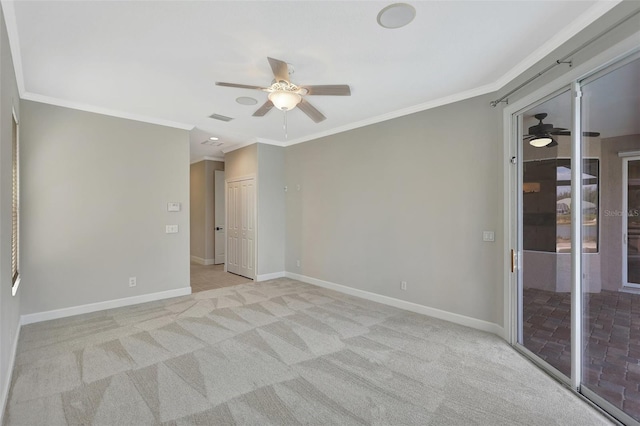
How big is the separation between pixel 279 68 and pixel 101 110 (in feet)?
10.6

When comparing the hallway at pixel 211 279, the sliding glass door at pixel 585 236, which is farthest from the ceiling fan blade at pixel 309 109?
the hallway at pixel 211 279

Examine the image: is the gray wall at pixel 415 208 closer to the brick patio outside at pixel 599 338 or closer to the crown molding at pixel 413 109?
the crown molding at pixel 413 109

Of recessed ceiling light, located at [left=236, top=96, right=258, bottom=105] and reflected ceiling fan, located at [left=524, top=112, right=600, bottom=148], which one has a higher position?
recessed ceiling light, located at [left=236, top=96, right=258, bottom=105]

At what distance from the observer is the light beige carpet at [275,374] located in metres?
2.09

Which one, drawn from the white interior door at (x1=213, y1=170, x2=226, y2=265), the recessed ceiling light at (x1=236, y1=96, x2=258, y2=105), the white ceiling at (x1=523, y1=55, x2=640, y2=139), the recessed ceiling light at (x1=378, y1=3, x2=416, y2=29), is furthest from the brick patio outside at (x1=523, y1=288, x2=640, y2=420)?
the white interior door at (x1=213, y1=170, x2=226, y2=265)

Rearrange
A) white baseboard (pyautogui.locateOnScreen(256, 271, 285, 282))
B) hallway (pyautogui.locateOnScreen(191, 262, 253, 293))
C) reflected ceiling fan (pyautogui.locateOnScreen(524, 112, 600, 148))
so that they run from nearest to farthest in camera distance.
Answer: reflected ceiling fan (pyautogui.locateOnScreen(524, 112, 600, 148))
hallway (pyautogui.locateOnScreen(191, 262, 253, 293))
white baseboard (pyautogui.locateOnScreen(256, 271, 285, 282))

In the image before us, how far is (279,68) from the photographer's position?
258 cm

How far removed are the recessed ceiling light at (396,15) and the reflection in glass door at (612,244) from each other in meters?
1.50

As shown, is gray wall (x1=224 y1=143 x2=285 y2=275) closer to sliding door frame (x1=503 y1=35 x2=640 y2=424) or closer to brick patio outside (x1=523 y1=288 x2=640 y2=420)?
sliding door frame (x1=503 y1=35 x2=640 y2=424)

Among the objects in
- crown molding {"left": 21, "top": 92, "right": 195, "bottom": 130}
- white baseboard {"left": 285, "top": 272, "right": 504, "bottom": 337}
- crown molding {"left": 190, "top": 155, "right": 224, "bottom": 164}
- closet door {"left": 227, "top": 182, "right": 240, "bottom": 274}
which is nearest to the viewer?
white baseboard {"left": 285, "top": 272, "right": 504, "bottom": 337}

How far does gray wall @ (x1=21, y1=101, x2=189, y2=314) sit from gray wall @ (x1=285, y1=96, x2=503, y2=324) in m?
2.47

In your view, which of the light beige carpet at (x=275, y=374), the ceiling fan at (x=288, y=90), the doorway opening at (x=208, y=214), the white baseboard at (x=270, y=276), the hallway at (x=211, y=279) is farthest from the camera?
the doorway opening at (x=208, y=214)

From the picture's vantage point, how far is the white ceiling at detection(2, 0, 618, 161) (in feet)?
7.14

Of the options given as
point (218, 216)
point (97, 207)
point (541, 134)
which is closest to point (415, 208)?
point (541, 134)
